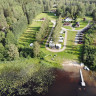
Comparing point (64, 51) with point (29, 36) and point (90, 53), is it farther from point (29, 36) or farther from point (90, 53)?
point (29, 36)

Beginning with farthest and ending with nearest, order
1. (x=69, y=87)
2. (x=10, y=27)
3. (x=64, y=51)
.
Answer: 1. (x=10, y=27)
2. (x=64, y=51)
3. (x=69, y=87)

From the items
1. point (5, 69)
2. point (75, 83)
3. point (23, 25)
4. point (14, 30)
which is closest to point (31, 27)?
point (23, 25)

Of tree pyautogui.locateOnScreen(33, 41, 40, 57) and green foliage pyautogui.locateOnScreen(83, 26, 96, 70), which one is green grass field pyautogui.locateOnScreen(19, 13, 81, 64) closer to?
green foliage pyautogui.locateOnScreen(83, 26, 96, 70)

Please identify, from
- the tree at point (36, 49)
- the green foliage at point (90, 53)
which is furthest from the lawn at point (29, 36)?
the green foliage at point (90, 53)

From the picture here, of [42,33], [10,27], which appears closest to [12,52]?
[42,33]

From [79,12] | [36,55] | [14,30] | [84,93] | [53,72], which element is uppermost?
[79,12]

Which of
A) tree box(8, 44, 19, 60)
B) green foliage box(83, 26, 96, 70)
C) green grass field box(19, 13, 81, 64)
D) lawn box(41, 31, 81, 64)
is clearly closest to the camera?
green foliage box(83, 26, 96, 70)

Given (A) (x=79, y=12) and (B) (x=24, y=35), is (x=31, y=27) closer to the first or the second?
(B) (x=24, y=35)

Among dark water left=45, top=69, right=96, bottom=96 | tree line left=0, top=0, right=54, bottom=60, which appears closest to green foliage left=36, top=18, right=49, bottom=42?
tree line left=0, top=0, right=54, bottom=60
